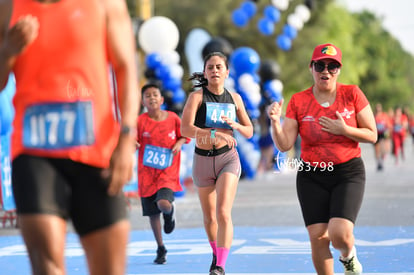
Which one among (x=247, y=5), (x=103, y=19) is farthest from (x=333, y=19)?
(x=103, y=19)

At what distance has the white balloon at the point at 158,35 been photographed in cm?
1750

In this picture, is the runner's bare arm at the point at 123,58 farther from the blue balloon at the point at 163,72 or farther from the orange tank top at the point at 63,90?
the blue balloon at the point at 163,72

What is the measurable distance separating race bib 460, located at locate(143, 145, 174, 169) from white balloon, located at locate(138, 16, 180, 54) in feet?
27.0

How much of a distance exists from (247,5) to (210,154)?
Result: 21.9 m

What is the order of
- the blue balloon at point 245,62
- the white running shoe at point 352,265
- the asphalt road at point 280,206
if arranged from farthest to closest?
1. the blue balloon at point 245,62
2. the asphalt road at point 280,206
3. the white running shoe at point 352,265

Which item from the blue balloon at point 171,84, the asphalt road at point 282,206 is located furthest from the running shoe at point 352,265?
the blue balloon at point 171,84

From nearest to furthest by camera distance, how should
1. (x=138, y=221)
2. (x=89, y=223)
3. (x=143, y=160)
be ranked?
(x=89, y=223), (x=143, y=160), (x=138, y=221)

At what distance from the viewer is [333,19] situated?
67500mm

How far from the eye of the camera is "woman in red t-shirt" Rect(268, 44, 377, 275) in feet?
20.4

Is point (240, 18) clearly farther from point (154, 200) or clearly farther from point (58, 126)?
point (58, 126)

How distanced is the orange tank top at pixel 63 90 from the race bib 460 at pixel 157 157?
18.8 ft

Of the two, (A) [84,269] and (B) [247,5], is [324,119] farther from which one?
(B) [247,5]

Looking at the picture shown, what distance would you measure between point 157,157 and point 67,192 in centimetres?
581

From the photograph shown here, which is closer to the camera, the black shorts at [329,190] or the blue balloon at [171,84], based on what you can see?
the black shorts at [329,190]
